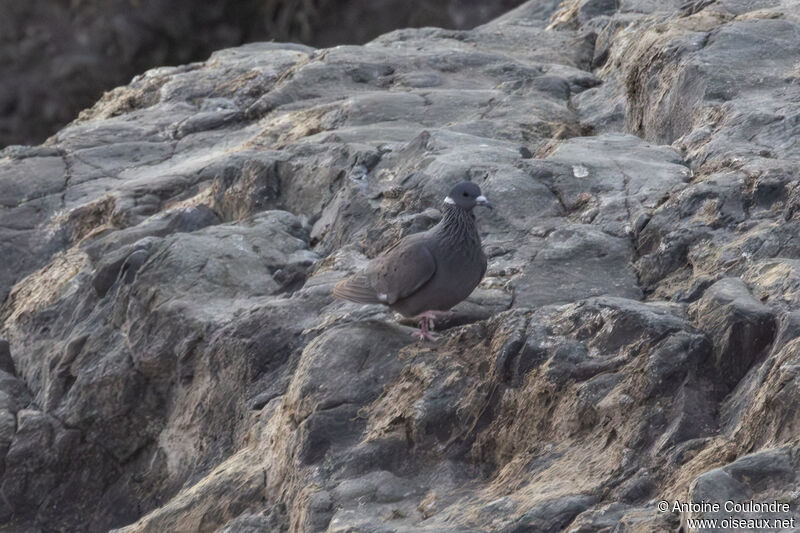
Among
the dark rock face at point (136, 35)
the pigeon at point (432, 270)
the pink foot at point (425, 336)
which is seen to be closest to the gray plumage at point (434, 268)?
the pigeon at point (432, 270)

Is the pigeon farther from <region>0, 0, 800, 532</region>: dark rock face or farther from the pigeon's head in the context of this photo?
<region>0, 0, 800, 532</region>: dark rock face

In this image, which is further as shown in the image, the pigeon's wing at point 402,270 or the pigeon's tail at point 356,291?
the pigeon's tail at point 356,291

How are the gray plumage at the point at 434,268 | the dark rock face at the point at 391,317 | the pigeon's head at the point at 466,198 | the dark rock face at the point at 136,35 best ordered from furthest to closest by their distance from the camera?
1. the dark rock face at the point at 136,35
2. the pigeon's head at the point at 466,198
3. the gray plumage at the point at 434,268
4. the dark rock face at the point at 391,317

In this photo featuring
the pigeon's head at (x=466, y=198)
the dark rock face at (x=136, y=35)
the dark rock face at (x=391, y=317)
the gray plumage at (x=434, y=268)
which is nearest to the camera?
the dark rock face at (x=391, y=317)

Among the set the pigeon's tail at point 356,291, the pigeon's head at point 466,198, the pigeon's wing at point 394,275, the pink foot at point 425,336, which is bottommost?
the pink foot at point 425,336

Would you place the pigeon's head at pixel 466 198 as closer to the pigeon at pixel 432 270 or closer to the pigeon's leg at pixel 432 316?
the pigeon at pixel 432 270

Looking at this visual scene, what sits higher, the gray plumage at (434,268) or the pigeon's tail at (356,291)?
the gray plumage at (434,268)

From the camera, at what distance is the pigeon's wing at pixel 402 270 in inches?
257

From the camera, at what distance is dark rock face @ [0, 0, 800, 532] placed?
540cm

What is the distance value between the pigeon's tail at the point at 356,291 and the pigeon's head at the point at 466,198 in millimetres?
661

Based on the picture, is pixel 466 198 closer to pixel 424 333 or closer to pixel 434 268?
pixel 434 268

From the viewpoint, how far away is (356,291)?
6.84 meters

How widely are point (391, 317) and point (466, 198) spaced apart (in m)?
0.84

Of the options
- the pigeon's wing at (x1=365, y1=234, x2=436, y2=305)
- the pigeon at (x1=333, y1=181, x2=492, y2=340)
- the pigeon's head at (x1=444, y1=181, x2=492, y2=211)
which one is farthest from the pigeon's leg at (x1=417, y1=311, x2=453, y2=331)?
the pigeon's head at (x1=444, y1=181, x2=492, y2=211)
